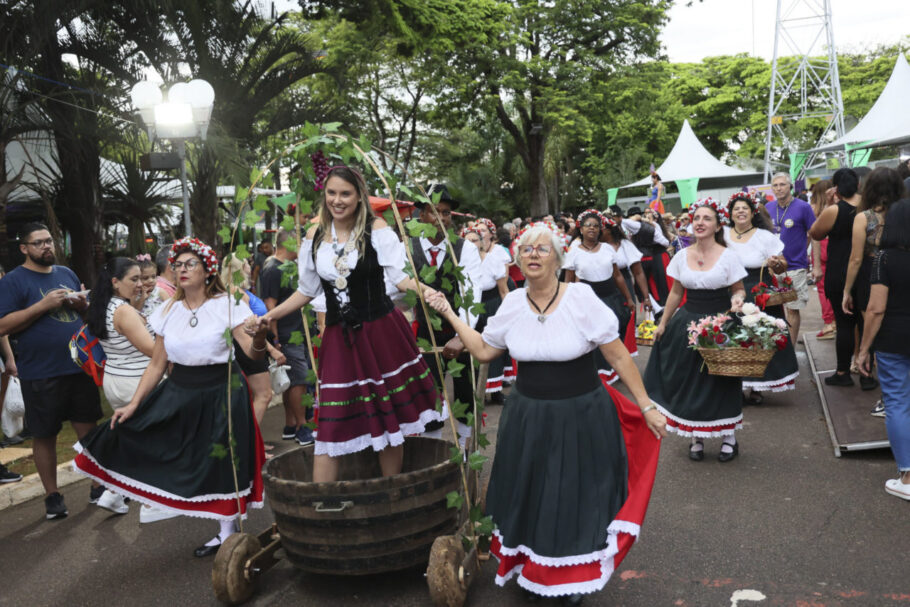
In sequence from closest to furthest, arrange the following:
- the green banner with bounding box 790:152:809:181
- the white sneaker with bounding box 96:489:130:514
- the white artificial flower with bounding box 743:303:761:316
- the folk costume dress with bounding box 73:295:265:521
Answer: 1. the folk costume dress with bounding box 73:295:265:521
2. the white sneaker with bounding box 96:489:130:514
3. the white artificial flower with bounding box 743:303:761:316
4. the green banner with bounding box 790:152:809:181

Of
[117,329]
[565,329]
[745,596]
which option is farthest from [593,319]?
[117,329]

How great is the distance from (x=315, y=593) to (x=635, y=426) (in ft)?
6.39

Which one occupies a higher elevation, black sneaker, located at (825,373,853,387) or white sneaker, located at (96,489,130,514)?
black sneaker, located at (825,373,853,387)

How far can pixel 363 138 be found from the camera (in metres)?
4.19

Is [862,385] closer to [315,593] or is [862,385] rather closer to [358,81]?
[315,593]

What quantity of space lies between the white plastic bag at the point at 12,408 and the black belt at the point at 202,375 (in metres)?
2.97

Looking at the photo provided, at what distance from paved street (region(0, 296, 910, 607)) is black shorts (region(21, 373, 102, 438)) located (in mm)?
721

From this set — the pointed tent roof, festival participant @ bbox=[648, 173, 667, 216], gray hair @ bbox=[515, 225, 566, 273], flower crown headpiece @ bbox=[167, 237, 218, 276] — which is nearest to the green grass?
flower crown headpiece @ bbox=[167, 237, 218, 276]

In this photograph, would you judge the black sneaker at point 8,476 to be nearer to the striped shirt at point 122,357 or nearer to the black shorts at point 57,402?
the black shorts at point 57,402

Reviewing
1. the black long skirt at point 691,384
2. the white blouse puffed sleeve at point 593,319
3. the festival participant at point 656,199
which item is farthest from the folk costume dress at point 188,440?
the festival participant at point 656,199

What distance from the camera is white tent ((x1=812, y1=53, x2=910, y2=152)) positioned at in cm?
1961

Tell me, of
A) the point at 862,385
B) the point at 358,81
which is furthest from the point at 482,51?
the point at 862,385

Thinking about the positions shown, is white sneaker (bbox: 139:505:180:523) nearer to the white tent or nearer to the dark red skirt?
the dark red skirt

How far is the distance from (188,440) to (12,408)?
3.27m
